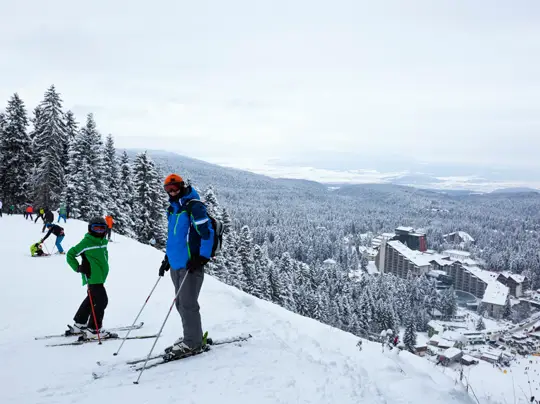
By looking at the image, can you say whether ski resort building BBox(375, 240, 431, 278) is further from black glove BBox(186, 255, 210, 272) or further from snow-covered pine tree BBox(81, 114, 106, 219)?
black glove BBox(186, 255, 210, 272)

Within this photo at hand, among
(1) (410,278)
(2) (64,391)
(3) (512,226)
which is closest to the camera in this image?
(2) (64,391)

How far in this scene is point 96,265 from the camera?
571 centimetres

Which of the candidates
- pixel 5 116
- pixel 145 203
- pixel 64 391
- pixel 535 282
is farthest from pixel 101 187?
pixel 535 282

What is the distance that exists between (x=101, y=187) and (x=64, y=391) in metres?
30.9

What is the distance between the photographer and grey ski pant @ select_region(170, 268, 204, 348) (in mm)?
4793

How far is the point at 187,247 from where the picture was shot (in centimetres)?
475

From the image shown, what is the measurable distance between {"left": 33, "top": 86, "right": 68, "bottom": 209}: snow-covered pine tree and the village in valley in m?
34.6

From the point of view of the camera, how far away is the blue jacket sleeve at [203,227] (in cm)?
451

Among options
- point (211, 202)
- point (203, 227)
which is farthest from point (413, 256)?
point (203, 227)

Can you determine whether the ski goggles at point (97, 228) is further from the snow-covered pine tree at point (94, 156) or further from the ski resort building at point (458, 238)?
the ski resort building at point (458, 238)

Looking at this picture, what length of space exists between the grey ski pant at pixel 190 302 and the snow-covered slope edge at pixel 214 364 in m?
0.33

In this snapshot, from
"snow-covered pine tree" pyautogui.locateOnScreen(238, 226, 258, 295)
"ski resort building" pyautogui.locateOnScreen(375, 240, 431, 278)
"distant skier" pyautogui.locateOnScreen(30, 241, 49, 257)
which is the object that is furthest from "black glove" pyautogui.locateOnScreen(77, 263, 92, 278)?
"ski resort building" pyautogui.locateOnScreen(375, 240, 431, 278)

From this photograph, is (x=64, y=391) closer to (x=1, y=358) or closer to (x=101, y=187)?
(x=1, y=358)

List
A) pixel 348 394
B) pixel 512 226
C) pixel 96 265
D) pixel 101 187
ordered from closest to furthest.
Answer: pixel 348 394
pixel 96 265
pixel 101 187
pixel 512 226
